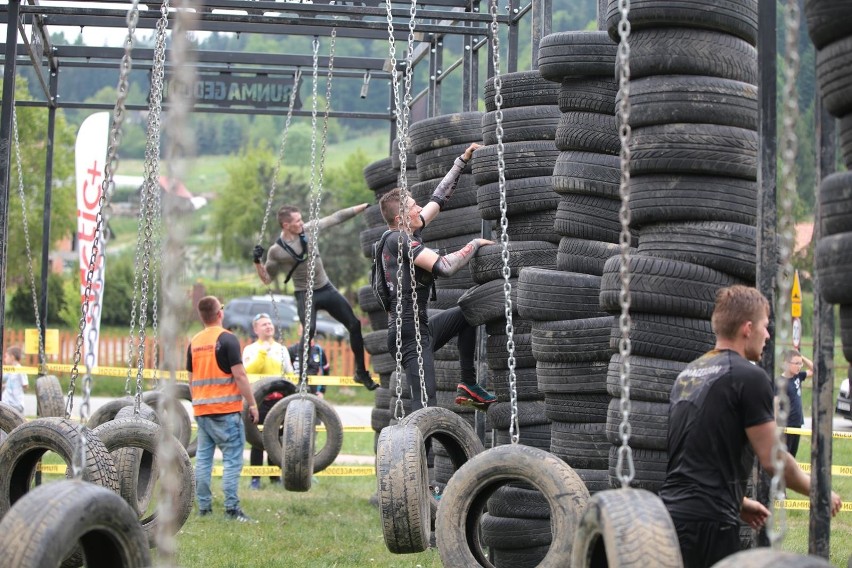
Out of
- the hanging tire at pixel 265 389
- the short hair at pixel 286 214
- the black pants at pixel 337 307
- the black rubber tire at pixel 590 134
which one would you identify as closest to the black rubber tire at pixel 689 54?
the black rubber tire at pixel 590 134

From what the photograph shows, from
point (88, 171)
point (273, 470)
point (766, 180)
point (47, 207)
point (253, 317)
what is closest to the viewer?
point (766, 180)

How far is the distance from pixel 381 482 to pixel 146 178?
3585 mm

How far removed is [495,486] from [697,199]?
6.14 ft

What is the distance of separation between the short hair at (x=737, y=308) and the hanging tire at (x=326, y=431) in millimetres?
6732

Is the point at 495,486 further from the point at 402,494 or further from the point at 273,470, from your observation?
the point at 273,470

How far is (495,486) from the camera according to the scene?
5.97m

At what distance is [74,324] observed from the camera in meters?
35.9

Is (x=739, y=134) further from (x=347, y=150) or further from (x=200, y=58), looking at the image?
(x=347, y=150)

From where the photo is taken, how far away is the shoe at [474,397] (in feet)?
28.9

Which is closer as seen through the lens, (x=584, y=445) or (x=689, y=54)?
(x=689, y=54)

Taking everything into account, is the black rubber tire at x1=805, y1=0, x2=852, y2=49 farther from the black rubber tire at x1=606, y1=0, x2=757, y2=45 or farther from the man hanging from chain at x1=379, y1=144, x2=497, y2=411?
the man hanging from chain at x1=379, y1=144, x2=497, y2=411

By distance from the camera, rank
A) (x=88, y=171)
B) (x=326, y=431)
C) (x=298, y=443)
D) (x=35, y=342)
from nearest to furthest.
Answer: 1. (x=298, y=443)
2. (x=326, y=431)
3. (x=88, y=171)
4. (x=35, y=342)

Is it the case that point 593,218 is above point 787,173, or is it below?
above

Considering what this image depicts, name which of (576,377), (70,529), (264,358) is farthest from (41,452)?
(264,358)
